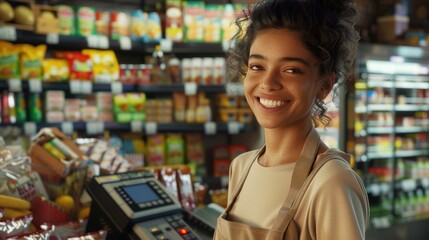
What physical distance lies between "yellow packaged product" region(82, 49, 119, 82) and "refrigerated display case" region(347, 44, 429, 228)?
235cm

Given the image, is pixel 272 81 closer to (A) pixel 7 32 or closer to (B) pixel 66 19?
(A) pixel 7 32

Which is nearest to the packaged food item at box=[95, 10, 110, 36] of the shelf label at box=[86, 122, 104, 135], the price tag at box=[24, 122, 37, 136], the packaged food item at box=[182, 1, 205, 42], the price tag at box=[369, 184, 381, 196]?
the packaged food item at box=[182, 1, 205, 42]

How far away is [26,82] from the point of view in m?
3.47

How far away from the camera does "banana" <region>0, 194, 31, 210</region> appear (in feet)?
4.75

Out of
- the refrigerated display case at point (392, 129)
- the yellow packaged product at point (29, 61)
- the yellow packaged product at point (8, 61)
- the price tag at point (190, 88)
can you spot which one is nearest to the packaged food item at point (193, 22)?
the price tag at point (190, 88)

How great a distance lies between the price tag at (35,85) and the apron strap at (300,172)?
2.87 m

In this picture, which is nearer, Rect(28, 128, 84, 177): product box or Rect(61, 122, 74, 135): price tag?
Rect(28, 128, 84, 177): product box

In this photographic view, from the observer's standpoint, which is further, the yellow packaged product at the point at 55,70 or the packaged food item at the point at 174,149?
the packaged food item at the point at 174,149

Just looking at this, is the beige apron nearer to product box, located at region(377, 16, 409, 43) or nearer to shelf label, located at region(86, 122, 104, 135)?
Answer: shelf label, located at region(86, 122, 104, 135)

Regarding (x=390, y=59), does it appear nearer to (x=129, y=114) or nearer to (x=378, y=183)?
(x=378, y=183)

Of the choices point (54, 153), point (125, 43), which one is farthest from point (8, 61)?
point (54, 153)

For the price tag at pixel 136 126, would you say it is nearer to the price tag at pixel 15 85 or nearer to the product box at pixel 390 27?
the price tag at pixel 15 85

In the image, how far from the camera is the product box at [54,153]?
185 centimetres

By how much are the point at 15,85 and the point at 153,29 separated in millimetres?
1230
